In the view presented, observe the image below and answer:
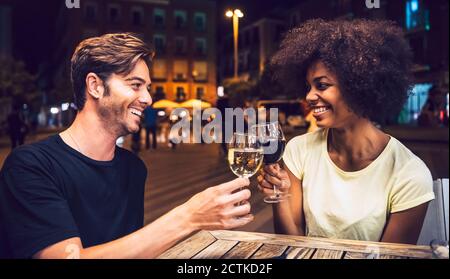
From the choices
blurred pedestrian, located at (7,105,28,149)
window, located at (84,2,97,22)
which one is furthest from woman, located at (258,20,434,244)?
blurred pedestrian, located at (7,105,28,149)

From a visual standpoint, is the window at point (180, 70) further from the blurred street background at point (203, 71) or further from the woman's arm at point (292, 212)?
the woman's arm at point (292, 212)

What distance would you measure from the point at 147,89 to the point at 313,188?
0.76 m

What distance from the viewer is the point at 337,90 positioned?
183 cm

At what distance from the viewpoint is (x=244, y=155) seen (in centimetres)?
145

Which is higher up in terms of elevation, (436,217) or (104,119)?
(104,119)

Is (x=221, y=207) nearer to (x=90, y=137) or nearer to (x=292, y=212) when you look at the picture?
(x=90, y=137)

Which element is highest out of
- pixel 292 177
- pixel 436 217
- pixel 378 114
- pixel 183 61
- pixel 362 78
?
pixel 183 61

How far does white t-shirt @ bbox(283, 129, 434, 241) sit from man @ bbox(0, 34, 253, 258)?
0.69 m

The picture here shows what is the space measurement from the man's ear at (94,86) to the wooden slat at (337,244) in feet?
1.99

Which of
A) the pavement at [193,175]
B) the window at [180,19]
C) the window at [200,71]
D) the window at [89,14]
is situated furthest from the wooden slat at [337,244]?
the window at [180,19]

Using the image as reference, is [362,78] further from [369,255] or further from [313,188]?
[369,255]

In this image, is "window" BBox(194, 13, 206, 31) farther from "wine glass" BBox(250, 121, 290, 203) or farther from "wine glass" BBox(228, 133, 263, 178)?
"wine glass" BBox(228, 133, 263, 178)

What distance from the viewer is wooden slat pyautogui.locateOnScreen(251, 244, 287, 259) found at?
1.32m

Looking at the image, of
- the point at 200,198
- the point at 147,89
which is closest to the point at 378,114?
the point at 147,89
